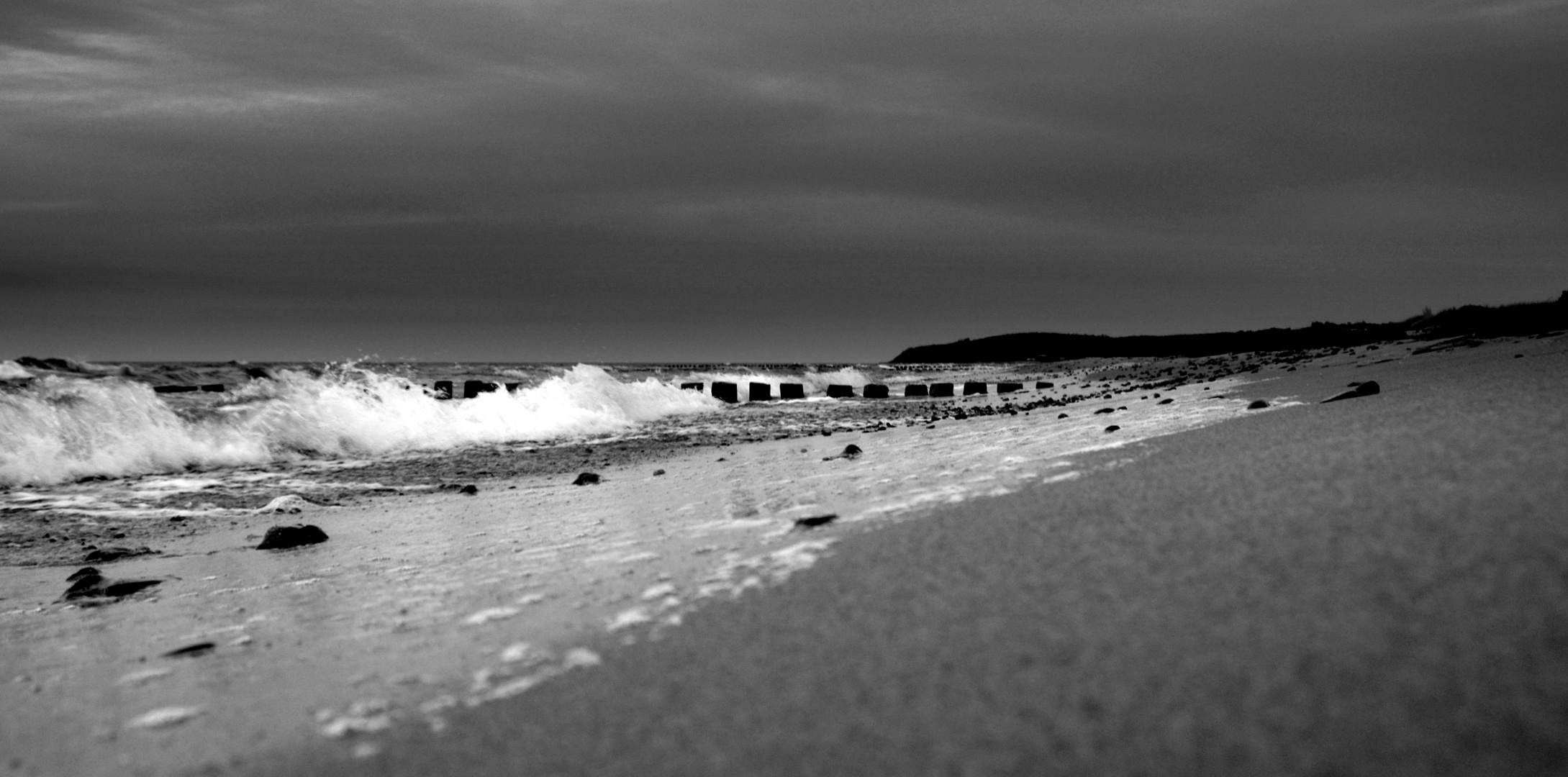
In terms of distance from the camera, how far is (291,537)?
14.9 ft

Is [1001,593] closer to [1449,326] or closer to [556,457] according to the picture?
[556,457]

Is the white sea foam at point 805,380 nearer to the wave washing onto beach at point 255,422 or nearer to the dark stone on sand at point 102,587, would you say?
the wave washing onto beach at point 255,422

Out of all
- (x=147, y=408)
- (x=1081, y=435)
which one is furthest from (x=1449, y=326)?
(x=147, y=408)

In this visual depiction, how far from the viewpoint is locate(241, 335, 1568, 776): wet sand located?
1220 mm

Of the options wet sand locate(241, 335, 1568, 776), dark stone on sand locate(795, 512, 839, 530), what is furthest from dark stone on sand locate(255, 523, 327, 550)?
wet sand locate(241, 335, 1568, 776)

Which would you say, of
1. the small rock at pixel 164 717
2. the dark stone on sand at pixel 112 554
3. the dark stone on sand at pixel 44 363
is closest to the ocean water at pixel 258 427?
the dark stone on sand at pixel 112 554

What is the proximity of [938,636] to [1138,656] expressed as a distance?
39 centimetres

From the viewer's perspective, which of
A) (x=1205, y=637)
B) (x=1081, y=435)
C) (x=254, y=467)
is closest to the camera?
(x=1205, y=637)

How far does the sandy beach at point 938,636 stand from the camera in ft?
4.21

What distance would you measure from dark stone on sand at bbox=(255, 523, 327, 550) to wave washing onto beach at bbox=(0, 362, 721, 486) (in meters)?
4.95

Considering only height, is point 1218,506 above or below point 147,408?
below

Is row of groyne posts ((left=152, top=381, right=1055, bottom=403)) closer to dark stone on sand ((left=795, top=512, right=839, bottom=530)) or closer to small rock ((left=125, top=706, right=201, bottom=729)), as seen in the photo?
dark stone on sand ((left=795, top=512, right=839, bottom=530))

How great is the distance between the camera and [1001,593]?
6.32ft

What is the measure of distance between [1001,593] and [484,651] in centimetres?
123
